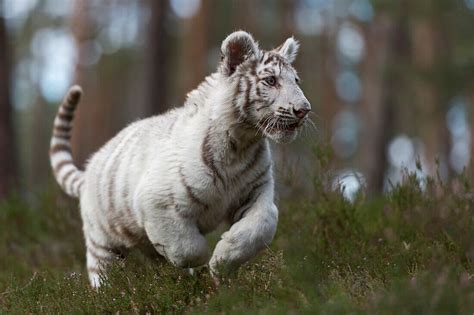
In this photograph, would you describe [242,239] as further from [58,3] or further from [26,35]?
[26,35]

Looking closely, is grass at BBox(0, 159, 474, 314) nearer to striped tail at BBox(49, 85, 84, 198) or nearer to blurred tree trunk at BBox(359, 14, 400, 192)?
striped tail at BBox(49, 85, 84, 198)

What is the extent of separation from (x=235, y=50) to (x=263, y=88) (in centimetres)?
35

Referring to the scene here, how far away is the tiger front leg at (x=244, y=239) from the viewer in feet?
14.2

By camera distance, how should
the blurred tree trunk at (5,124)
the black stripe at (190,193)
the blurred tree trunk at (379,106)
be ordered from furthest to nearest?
the blurred tree trunk at (379,106)
the blurred tree trunk at (5,124)
the black stripe at (190,193)

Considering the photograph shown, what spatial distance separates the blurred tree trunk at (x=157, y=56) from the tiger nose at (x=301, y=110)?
33.2 ft

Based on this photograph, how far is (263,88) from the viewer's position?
4.52m

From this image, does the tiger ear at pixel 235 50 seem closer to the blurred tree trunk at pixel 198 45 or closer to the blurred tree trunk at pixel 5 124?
the blurred tree trunk at pixel 5 124

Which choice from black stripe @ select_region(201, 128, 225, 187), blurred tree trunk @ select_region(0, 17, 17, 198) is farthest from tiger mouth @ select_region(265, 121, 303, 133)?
blurred tree trunk @ select_region(0, 17, 17, 198)

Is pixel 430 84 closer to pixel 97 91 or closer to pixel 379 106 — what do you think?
pixel 379 106

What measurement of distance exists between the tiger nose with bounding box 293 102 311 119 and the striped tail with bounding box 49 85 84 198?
8.77 feet

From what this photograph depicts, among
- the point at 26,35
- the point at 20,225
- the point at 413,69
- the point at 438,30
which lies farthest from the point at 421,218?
the point at 26,35

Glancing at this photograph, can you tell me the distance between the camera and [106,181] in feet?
17.8

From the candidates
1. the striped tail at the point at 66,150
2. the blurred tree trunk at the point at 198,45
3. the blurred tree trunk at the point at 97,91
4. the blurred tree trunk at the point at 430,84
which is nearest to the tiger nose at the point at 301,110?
the striped tail at the point at 66,150

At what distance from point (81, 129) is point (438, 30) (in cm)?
933
